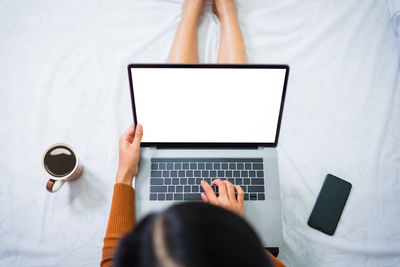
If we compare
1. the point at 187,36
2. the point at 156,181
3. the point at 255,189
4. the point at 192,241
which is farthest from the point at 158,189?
the point at 187,36

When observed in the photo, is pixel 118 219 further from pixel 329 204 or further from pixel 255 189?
pixel 329 204

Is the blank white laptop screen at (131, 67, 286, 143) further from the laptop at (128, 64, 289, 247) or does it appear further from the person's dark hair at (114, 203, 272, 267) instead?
the person's dark hair at (114, 203, 272, 267)

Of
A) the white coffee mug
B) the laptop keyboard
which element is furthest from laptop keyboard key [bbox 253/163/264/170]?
the white coffee mug

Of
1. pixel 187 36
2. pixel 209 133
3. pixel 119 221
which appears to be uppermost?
pixel 187 36

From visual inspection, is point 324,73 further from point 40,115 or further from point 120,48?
point 40,115

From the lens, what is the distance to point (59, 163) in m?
0.66

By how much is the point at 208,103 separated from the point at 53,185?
436 millimetres

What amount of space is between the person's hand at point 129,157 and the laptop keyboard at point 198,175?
0.05 m

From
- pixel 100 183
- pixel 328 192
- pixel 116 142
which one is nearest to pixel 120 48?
pixel 116 142

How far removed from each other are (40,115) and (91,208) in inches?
13.1

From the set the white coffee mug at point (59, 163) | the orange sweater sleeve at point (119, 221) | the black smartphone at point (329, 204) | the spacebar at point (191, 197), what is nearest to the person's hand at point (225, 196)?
the spacebar at point (191, 197)

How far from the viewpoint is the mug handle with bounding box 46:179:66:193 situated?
0.63 m

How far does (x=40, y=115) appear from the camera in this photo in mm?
781

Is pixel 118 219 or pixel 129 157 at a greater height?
pixel 129 157
